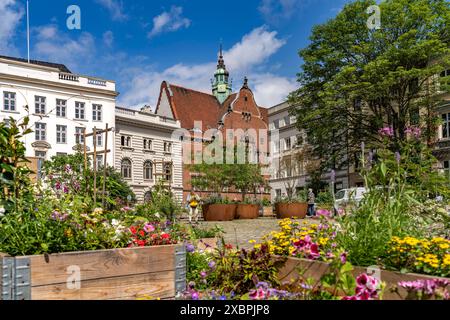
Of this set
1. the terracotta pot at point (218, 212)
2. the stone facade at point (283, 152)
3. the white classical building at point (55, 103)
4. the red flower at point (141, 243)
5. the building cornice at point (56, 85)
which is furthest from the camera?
the stone facade at point (283, 152)

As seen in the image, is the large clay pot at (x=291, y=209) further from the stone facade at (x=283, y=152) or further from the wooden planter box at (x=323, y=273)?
the stone facade at (x=283, y=152)

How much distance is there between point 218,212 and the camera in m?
19.3

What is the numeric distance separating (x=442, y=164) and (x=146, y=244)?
3046cm

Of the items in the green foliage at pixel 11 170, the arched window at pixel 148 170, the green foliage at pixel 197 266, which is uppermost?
the arched window at pixel 148 170

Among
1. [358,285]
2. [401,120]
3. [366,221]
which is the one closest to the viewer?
[358,285]

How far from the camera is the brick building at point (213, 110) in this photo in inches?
1978

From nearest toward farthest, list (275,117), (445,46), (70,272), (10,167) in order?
(70,272) < (10,167) < (445,46) < (275,117)

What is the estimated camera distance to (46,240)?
3.43 metres

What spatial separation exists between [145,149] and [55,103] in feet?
32.6

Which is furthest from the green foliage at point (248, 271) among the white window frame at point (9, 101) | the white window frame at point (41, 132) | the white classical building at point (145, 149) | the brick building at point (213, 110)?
the brick building at point (213, 110)

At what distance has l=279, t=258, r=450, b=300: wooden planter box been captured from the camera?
2.84 meters
